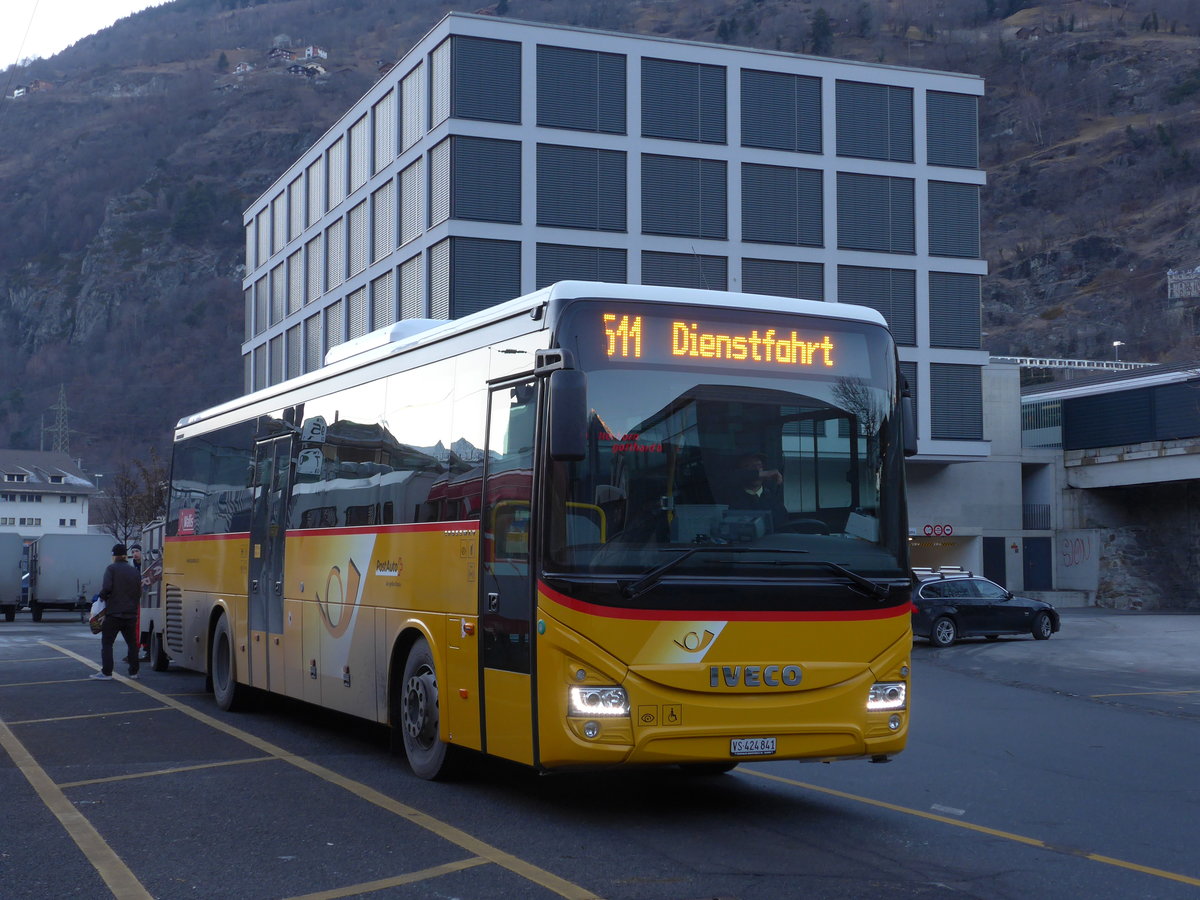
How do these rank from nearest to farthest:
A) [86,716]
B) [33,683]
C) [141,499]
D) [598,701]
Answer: [598,701], [86,716], [33,683], [141,499]

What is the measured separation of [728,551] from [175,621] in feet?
35.0

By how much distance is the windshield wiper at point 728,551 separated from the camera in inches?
310

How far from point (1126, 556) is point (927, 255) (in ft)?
45.9

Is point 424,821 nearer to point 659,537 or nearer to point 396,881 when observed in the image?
point 396,881

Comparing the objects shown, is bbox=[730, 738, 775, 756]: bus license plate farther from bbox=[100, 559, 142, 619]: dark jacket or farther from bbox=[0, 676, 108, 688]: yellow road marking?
bbox=[0, 676, 108, 688]: yellow road marking

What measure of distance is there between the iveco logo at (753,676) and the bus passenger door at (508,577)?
41.9 inches

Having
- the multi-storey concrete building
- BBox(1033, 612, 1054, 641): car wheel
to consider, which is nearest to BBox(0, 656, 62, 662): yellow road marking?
BBox(1033, 612, 1054, 641): car wheel

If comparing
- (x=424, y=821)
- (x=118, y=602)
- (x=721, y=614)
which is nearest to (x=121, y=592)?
(x=118, y=602)

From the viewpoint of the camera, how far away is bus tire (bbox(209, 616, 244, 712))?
1424cm

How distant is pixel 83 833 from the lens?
7914mm

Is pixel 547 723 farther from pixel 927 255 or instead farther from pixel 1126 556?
pixel 1126 556

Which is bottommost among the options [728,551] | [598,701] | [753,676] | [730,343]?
[598,701]

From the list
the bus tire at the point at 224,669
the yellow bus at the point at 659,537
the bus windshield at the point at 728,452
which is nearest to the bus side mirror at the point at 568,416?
the yellow bus at the point at 659,537

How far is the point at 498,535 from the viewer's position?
8.59 metres
